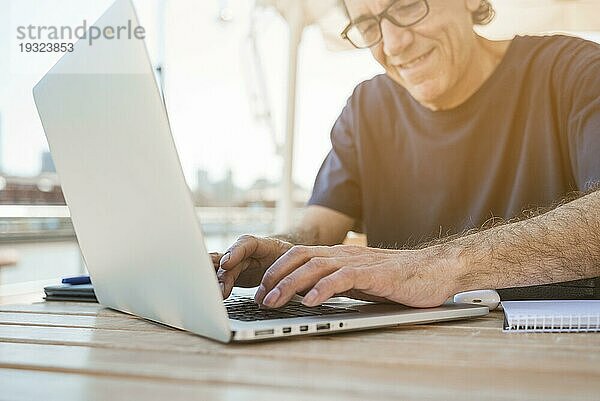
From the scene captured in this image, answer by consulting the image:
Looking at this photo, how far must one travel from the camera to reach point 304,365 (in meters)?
0.71

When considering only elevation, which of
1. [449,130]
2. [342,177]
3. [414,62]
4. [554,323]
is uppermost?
[414,62]

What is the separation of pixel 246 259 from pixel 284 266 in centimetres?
33

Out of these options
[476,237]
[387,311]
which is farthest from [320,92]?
[387,311]

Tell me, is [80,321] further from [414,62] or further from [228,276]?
[414,62]

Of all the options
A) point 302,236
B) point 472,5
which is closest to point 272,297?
point 302,236

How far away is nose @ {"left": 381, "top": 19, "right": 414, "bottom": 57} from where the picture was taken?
227cm

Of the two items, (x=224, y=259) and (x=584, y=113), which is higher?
(x=584, y=113)

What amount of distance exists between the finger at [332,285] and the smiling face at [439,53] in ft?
4.46

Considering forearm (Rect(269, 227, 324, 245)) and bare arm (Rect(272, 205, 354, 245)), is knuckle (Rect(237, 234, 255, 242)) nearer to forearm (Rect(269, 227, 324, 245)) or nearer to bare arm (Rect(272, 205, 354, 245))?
forearm (Rect(269, 227, 324, 245))

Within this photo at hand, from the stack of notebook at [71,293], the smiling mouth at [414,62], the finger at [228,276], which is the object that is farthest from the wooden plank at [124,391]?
the smiling mouth at [414,62]

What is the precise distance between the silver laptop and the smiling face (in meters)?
1.22

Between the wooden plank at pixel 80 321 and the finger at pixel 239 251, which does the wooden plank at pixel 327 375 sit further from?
the finger at pixel 239 251

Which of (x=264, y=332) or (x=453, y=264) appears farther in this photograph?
(x=453, y=264)

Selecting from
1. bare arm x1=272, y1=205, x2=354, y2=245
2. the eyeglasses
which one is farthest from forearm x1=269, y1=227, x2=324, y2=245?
the eyeglasses
